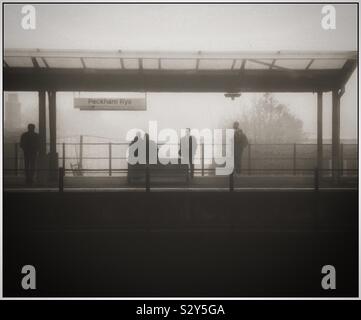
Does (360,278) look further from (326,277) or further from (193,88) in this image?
(193,88)

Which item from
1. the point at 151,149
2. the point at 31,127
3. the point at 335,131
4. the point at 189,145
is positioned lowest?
the point at 151,149

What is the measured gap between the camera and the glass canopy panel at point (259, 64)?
8258 mm

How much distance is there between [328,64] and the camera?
859cm

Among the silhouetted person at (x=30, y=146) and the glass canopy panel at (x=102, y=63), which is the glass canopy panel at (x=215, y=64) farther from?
the silhouetted person at (x=30, y=146)

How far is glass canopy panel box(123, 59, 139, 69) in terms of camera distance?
836 centimetres

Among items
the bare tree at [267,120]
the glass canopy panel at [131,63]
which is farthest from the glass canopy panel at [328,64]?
the bare tree at [267,120]

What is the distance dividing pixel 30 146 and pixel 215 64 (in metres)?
4.59

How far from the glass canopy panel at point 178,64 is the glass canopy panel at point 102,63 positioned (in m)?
0.98

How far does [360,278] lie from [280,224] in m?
3.75

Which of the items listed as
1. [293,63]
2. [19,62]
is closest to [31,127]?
[19,62]

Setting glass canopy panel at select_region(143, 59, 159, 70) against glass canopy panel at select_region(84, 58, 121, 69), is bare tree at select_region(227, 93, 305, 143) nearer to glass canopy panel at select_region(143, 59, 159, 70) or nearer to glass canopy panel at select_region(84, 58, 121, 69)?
glass canopy panel at select_region(143, 59, 159, 70)

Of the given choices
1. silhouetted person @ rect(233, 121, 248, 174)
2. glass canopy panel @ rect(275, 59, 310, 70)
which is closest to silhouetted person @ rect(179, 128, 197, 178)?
silhouetted person @ rect(233, 121, 248, 174)

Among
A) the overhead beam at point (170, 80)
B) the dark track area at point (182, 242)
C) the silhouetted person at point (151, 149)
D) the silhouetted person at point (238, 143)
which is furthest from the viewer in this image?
the silhouetted person at point (238, 143)

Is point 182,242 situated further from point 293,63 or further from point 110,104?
point 293,63
